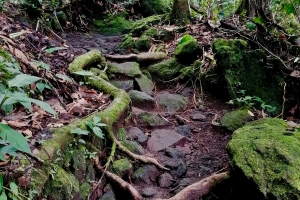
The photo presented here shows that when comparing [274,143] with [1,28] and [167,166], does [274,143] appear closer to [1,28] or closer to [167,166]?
[167,166]

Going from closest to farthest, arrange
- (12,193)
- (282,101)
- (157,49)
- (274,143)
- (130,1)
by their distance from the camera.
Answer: (12,193)
(274,143)
(282,101)
(157,49)
(130,1)

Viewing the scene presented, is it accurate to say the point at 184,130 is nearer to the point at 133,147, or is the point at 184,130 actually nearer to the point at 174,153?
the point at 174,153

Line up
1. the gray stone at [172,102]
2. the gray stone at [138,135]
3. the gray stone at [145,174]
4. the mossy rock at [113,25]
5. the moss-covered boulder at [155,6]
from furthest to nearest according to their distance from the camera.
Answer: the moss-covered boulder at [155,6] → the mossy rock at [113,25] → the gray stone at [172,102] → the gray stone at [138,135] → the gray stone at [145,174]

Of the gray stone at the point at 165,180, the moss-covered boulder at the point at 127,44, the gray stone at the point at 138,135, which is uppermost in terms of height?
the moss-covered boulder at the point at 127,44

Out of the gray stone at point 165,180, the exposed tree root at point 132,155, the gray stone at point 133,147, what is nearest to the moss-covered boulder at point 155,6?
the gray stone at point 133,147

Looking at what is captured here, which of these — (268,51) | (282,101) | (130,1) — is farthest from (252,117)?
(130,1)

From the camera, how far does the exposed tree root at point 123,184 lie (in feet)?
9.64

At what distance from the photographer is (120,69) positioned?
5.38 meters

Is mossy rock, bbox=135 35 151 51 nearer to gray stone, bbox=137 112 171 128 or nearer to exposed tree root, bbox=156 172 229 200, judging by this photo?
gray stone, bbox=137 112 171 128

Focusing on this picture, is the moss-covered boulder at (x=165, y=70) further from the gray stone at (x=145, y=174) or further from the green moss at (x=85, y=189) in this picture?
the green moss at (x=85, y=189)

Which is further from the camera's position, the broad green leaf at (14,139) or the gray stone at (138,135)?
the gray stone at (138,135)

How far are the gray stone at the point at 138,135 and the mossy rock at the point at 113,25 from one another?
5.05m

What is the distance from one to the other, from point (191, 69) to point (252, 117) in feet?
5.49

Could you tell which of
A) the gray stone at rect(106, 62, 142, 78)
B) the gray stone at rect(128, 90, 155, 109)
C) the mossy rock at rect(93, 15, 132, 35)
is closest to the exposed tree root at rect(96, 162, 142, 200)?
the gray stone at rect(128, 90, 155, 109)
